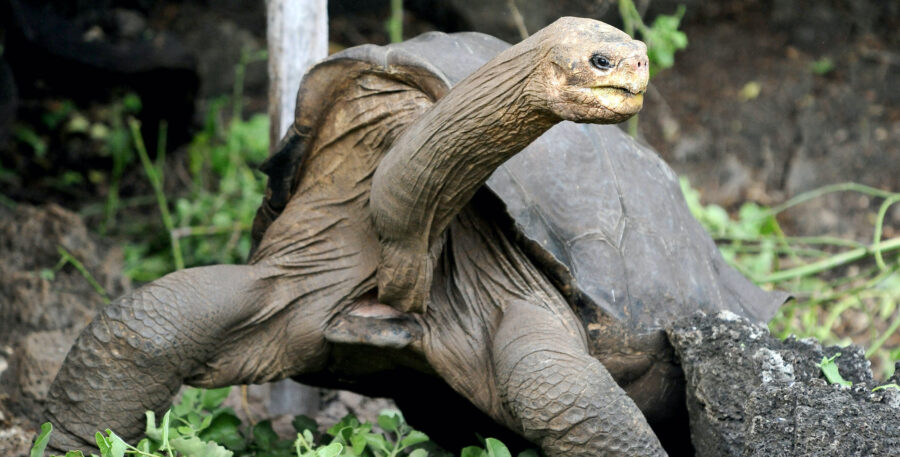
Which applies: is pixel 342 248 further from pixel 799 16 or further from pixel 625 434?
pixel 799 16

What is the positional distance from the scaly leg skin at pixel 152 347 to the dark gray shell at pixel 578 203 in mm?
318

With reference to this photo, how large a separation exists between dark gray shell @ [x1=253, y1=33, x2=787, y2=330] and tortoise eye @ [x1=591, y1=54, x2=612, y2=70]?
657 millimetres

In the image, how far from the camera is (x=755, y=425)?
2449mm

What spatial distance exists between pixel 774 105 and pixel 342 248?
13.5 feet

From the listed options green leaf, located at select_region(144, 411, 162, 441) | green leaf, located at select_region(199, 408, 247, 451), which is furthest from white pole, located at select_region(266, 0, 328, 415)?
green leaf, located at select_region(144, 411, 162, 441)

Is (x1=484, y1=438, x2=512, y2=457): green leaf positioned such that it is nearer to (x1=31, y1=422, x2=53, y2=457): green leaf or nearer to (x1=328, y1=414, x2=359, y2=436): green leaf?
(x1=328, y1=414, x2=359, y2=436): green leaf

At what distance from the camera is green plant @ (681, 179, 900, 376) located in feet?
15.2

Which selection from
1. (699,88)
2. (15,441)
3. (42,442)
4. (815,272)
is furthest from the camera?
(699,88)

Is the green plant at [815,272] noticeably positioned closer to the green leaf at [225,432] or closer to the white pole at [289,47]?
the white pole at [289,47]

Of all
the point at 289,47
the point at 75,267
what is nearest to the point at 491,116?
the point at 289,47

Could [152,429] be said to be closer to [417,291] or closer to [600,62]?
[417,291]

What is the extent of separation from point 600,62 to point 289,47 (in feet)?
6.28

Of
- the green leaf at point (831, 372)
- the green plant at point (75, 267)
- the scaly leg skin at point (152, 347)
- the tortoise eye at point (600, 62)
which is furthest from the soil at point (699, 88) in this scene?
the tortoise eye at point (600, 62)

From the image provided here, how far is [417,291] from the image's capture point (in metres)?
2.73
